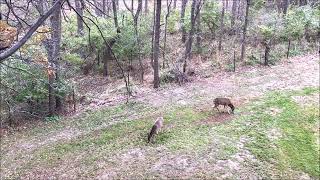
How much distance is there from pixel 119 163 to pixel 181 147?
1.97 meters

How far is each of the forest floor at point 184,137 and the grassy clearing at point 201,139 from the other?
0.03m

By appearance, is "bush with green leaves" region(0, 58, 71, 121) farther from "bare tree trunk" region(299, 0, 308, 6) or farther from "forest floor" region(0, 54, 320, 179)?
"bare tree trunk" region(299, 0, 308, 6)

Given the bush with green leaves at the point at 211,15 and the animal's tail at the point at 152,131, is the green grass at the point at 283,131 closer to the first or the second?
the animal's tail at the point at 152,131

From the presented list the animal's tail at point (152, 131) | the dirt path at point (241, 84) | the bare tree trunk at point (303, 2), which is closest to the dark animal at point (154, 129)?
the animal's tail at point (152, 131)

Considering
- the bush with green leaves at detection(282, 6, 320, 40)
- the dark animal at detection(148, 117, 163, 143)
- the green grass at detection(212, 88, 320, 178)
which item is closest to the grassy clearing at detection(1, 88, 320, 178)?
the green grass at detection(212, 88, 320, 178)

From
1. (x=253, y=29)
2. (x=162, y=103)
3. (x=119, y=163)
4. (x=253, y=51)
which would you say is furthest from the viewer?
(x=253, y=29)

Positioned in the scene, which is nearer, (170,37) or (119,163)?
(119,163)

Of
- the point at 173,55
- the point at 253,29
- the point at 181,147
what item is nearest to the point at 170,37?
the point at 173,55

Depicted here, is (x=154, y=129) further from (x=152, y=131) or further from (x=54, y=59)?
(x=54, y=59)

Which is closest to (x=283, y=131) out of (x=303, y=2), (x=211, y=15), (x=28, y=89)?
(x=28, y=89)

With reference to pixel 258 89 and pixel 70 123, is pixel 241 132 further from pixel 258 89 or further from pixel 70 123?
pixel 70 123

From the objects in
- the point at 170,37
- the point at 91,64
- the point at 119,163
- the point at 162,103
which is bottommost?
the point at 119,163

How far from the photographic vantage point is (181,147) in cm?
1127

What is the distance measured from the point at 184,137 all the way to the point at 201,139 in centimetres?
55
